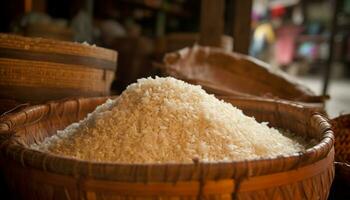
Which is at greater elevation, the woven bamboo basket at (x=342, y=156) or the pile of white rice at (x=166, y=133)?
the pile of white rice at (x=166, y=133)

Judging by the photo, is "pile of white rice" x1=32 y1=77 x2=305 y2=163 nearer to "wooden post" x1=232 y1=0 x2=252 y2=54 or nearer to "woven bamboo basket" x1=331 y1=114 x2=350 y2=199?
"woven bamboo basket" x1=331 y1=114 x2=350 y2=199

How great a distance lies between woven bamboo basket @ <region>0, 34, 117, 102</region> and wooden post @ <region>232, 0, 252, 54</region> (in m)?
1.91

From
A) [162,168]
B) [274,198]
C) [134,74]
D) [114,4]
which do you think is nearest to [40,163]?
[162,168]

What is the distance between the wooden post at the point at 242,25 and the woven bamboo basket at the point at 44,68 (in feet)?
6.26

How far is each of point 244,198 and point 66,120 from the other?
0.81 metres

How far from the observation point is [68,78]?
1540mm

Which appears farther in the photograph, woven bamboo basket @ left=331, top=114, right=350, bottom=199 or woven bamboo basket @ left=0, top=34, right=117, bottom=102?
woven bamboo basket @ left=0, top=34, right=117, bottom=102

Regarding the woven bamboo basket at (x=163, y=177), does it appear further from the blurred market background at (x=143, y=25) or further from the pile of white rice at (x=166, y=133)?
the blurred market background at (x=143, y=25)

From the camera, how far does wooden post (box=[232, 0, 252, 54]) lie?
10.5 feet

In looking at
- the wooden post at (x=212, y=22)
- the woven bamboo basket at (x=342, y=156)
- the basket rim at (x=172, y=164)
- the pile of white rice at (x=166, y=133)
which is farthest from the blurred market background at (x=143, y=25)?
the basket rim at (x=172, y=164)

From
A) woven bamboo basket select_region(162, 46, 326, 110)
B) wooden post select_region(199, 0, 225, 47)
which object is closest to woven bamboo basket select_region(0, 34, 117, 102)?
woven bamboo basket select_region(162, 46, 326, 110)

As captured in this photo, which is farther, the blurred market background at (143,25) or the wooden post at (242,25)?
the wooden post at (242,25)

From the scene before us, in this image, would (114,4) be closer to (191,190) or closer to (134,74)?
(134,74)

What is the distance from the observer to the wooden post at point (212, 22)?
281 cm
